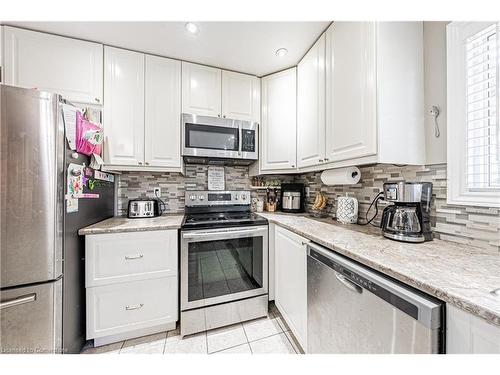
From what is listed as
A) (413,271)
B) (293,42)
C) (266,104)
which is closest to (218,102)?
(266,104)

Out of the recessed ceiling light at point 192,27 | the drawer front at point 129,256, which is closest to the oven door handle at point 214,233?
the drawer front at point 129,256

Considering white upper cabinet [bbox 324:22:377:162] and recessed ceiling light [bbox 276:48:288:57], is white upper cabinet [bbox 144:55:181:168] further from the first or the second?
white upper cabinet [bbox 324:22:377:162]

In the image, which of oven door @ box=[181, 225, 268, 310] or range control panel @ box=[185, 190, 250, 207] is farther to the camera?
range control panel @ box=[185, 190, 250, 207]

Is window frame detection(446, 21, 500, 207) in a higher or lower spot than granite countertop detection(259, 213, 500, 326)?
higher

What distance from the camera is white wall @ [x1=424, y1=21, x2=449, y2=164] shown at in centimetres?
102

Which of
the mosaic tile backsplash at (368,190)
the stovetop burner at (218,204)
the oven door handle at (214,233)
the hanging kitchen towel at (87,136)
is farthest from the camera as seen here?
the stovetop burner at (218,204)

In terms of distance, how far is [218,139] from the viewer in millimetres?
1787

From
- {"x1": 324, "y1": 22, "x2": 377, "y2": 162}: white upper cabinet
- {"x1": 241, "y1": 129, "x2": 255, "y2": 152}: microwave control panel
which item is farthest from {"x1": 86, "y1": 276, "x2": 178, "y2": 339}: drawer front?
{"x1": 324, "y1": 22, "x2": 377, "y2": 162}: white upper cabinet

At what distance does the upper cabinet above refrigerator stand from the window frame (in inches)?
54.6

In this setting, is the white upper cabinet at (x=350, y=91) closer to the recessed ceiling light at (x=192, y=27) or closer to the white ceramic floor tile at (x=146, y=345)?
the recessed ceiling light at (x=192, y=27)

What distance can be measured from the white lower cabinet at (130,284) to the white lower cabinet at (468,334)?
4.71 feet

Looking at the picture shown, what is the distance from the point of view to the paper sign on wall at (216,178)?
2.12 m
